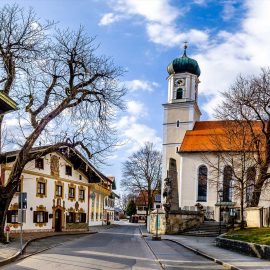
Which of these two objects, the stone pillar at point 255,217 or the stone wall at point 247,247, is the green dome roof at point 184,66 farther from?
the stone wall at point 247,247

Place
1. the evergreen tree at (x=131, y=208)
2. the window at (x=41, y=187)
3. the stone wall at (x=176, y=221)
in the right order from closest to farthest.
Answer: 1. the window at (x=41, y=187)
2. the stone wall at (x=176, y=221)
3. the evergreen tree at (x=131, y=208)

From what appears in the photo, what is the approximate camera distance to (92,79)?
2712cm

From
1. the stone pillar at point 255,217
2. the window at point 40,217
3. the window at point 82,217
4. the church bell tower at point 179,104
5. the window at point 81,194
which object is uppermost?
the church bell tower at point 179,104

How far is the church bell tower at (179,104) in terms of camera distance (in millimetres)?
65250

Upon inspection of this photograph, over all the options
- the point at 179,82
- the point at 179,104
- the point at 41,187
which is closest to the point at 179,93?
the point at 179,82

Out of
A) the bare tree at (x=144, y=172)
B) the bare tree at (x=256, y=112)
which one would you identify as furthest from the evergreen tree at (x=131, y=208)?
the bare tree at (x=256, y=112)

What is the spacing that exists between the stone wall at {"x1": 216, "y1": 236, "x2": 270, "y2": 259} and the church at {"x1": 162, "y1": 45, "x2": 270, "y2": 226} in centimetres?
2936

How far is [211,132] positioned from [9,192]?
4201cm

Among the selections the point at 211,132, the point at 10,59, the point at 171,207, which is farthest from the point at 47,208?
the point at 211,132

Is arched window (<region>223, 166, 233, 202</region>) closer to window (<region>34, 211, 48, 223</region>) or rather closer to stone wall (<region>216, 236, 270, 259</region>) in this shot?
stone wall (<region>216, 236, 270, 259</region>)

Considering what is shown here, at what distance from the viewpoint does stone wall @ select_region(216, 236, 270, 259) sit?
717 inches

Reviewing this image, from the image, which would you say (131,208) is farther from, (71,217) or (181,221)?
(181,221)

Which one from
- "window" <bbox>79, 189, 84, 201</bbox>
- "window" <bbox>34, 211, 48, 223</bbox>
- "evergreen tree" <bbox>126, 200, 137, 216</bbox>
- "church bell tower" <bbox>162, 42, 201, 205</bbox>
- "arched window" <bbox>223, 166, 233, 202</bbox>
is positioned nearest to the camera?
"arched window" <bbox>223, 166, 233, 202</bbox>

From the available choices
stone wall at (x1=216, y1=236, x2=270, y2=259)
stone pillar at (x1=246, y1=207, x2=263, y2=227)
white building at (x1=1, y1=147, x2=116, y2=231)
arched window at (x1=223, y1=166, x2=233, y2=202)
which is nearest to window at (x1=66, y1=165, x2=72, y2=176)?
white building at (x1=1, y1=147, x2=116, y2=231)
